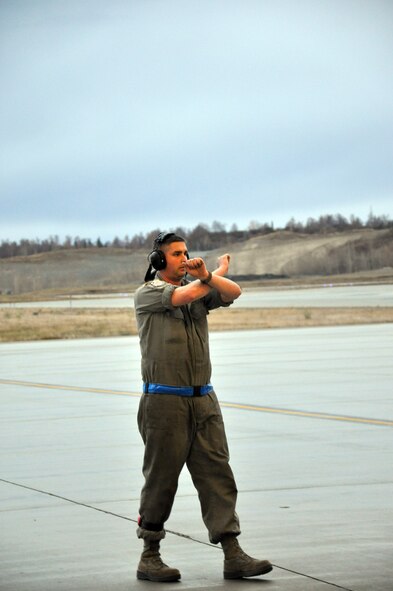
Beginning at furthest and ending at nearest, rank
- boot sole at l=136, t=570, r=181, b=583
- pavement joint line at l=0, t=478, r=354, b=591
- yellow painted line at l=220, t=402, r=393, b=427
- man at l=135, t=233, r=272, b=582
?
1. yellow painted line at l=220, t=402, r=393, b=427
2. man at l=135, t=233, r=272, b=582
3. boot sole at l=136, t=570, r=181, b=583
4. pavement joint line at l=0, t=478, r=354, b=591

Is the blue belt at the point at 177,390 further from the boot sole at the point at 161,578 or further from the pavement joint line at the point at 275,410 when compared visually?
the pavement joint line at the point at 275,410

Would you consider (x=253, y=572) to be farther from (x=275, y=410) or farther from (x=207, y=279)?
(x=275, y=410)

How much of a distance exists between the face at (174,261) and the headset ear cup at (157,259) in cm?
2

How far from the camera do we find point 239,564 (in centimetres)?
761

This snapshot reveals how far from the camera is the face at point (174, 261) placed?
809cm

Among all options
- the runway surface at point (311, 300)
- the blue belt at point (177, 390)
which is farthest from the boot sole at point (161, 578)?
the runway surface at point (311, 300)

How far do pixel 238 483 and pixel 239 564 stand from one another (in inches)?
153

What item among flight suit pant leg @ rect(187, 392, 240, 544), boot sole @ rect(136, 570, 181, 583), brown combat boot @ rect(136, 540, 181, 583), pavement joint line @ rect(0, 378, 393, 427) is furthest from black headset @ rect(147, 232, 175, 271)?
pavement joint line @ rect(0, 378, 393, 427)

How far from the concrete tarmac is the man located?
1.20ft

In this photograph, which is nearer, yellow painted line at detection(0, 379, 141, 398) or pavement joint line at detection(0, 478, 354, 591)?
pavement joint line at detection(0, 478, 354, 591)

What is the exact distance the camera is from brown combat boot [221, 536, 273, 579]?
298 inches

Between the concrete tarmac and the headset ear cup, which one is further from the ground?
the headset ear cup

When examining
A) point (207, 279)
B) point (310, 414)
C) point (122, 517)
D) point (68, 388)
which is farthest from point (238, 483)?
point (68, 388)

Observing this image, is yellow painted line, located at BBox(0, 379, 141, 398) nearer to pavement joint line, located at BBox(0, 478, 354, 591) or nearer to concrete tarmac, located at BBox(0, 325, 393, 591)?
concrete tarmac, located at BBox(0, 325, 393, 591)
